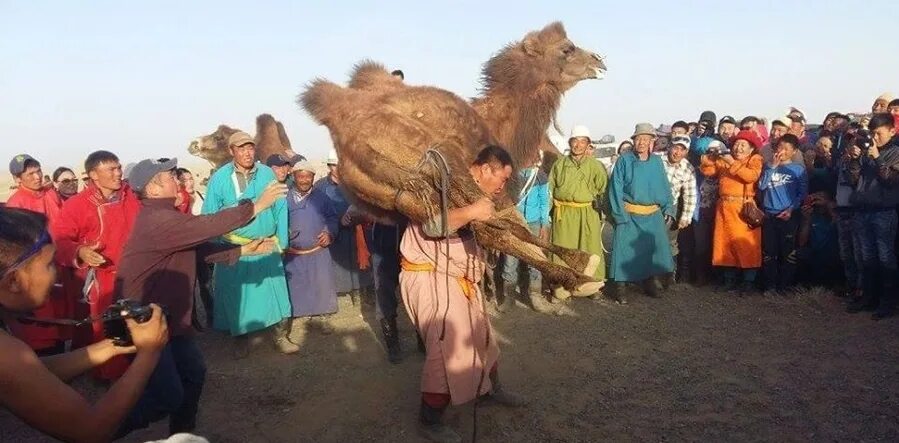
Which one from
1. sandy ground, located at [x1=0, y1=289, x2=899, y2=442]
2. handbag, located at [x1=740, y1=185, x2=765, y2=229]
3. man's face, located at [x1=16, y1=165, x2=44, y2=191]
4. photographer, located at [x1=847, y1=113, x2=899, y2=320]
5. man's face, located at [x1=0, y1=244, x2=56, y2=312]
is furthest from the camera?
handbag, located at [x1=740, y1=185, x2=765, y2=229]

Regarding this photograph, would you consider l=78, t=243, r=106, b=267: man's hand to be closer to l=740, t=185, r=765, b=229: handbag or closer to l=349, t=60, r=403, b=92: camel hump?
l=349, t=60, r=403, b=92: camel hump

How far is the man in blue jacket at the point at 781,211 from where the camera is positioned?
22.3ft

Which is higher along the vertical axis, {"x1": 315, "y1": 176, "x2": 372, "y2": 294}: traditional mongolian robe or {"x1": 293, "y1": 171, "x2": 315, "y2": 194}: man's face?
{"x1": 293, "y1": 171, "x2": 315, "y2": 194}: man's face

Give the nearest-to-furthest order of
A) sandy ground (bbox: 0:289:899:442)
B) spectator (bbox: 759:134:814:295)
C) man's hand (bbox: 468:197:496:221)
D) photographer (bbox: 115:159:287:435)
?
man's hand (bbox: 468:197:496:221)
photographer (bbox: 115:159:287:435)
sandy ground (bbox: 0:289:899:442)
spectator (bbox: 759:134:814:295)

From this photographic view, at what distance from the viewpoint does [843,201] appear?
624 cm

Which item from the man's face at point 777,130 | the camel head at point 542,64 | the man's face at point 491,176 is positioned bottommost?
the man's face at point 491,176

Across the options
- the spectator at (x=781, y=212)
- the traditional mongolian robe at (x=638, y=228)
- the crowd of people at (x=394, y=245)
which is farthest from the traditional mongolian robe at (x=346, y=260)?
the spectator at (x=781, y=212)

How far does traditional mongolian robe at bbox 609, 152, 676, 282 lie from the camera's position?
7223 millimetres

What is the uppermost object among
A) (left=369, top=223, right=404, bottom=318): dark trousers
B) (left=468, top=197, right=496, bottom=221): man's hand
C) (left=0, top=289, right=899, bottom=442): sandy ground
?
(left=468, top=197, right=496, bottom=221): man's hand

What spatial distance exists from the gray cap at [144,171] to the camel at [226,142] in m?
5.40

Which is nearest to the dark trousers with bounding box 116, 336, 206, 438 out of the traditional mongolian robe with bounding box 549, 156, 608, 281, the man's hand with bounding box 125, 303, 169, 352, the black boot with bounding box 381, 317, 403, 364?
the man's hand with bounding box 125, 303, 169, 352

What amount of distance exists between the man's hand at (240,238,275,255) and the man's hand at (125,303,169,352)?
2.16m

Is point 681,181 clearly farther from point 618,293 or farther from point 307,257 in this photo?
point 307,257

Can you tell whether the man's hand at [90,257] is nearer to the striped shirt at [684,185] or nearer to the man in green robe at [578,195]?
the man in green robe at [578,195]
